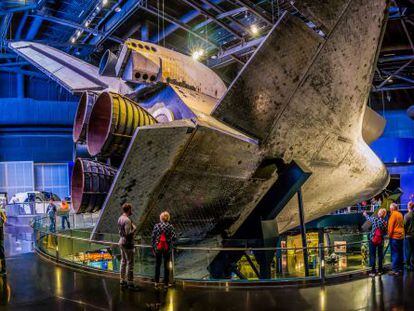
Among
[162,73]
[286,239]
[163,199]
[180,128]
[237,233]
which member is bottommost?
[286,239]

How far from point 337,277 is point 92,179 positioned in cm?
541

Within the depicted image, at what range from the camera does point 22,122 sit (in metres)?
32.7

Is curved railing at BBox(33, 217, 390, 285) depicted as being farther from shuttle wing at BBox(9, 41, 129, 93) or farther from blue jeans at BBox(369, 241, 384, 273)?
shuttle wing at BBox(9, 41, 129, 93)

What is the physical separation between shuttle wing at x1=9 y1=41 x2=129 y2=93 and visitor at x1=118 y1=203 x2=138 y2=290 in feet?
17.3

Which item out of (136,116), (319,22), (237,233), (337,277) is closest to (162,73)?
(136,116)

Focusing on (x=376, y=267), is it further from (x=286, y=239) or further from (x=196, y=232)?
(x=286, y=239)

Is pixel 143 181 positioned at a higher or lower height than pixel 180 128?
lower

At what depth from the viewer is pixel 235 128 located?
7.68 m

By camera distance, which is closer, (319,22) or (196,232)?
(319,22)

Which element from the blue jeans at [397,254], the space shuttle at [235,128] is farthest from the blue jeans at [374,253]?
the space shuttle at [235,128]

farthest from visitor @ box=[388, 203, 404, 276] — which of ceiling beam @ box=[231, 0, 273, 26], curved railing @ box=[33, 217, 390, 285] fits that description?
ceiling beam @ box=[231, 0, 273, 26]

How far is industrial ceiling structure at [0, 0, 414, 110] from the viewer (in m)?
20.9

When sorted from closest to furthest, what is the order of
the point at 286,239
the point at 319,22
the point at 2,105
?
the point at 319,22, the point at 286,239, the point at 2,105

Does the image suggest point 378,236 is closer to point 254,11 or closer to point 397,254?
point 397,254
